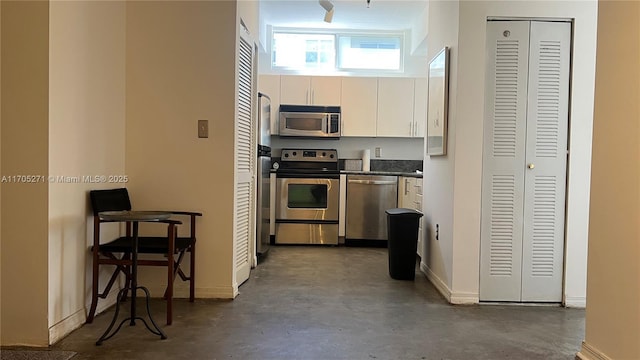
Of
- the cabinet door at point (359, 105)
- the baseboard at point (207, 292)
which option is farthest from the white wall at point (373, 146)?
the baseboard at point (207, 292)

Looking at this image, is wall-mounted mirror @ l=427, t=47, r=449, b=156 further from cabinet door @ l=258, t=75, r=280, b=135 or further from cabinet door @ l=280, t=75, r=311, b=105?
cabinet door @ l=258, t=75, r=280, b=135

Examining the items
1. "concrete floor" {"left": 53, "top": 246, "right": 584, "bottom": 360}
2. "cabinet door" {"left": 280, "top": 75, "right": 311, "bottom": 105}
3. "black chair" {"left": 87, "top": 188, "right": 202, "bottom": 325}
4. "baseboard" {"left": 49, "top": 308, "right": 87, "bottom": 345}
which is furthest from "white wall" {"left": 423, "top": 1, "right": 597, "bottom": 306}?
"cabinet door" {"left": 280, "top": 75, "right": 311, "bottom": 105}

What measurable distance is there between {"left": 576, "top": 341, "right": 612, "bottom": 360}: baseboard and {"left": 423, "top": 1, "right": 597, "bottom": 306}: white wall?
0.91 m

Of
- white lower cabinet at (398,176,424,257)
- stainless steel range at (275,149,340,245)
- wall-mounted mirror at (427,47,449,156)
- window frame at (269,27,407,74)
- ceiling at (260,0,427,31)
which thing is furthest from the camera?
window frame at (269,27,407,74)

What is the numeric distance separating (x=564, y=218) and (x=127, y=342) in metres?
2.89

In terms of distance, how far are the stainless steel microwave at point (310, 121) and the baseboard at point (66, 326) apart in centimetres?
351

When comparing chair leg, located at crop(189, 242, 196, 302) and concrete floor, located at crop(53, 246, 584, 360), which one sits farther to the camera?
chair leg, located at crop(189, 242, 196, 302)

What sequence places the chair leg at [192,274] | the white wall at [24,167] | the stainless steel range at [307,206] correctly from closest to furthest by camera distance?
the white wall at [24,167]
the chair leg at [192,274]
the stainless steel range at [307,206]

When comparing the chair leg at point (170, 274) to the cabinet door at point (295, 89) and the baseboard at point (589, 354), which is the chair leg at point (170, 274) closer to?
the baseboard at point (589, 354)

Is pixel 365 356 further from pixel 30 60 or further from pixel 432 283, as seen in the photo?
pixel 30 60

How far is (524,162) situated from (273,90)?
3.45 meters

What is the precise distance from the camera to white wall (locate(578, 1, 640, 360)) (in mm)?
1880

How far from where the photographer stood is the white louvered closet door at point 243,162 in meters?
3.33

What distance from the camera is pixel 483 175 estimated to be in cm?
311
